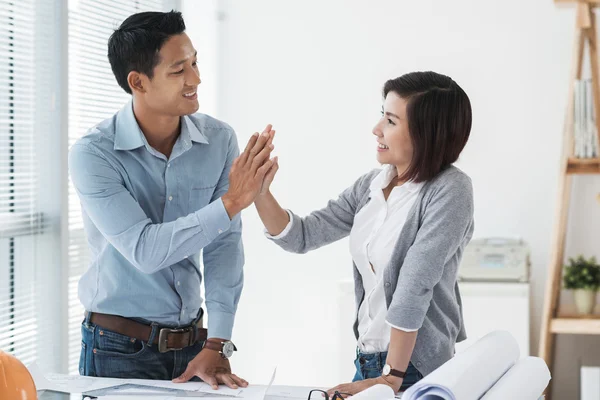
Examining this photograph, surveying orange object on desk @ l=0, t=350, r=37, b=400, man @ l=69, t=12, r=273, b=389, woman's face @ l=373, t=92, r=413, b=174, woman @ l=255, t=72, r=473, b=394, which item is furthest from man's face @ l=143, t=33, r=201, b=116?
orange object on desk @ l=0, t=350, r=37, b=400

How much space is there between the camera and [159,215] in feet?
6.36

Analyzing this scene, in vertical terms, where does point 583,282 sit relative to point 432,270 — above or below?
below

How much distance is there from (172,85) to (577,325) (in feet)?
7.74

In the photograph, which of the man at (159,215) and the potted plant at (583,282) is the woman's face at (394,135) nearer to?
the man at (159,215)

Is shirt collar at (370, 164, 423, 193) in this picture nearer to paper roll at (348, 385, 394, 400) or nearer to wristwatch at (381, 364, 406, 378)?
wristwatch at (381, 364, 406, 378)

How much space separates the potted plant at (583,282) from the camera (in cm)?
354

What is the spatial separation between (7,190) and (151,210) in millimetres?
970

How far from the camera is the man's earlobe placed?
197cm

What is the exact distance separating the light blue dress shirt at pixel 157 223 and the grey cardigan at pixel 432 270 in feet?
1.26

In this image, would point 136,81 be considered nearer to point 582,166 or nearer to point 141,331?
point 141,331

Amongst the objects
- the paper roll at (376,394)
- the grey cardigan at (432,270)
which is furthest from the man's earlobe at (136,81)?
the paper roll at (376,394)

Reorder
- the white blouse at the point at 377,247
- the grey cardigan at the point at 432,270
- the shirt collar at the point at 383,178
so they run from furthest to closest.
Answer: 1. the shirt collar at the point at 383,178
2. the white blouse at the point at 377,247
3. the grey cardigan at the point at 432,270

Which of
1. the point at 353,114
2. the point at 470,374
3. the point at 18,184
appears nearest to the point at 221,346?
the point at 470,374

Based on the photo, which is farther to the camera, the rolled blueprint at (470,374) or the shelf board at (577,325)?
the shelf board at (577,325)
